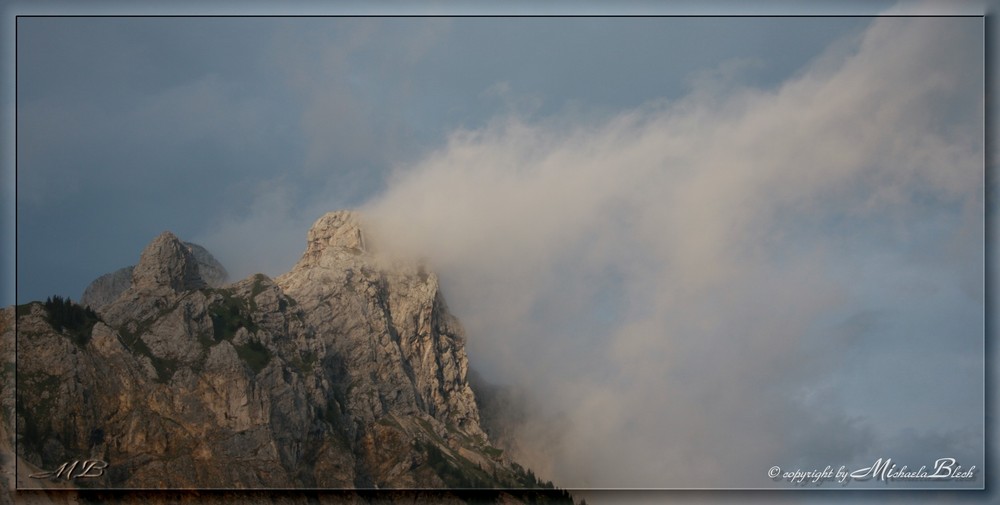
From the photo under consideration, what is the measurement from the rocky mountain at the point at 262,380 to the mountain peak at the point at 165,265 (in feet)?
0.12

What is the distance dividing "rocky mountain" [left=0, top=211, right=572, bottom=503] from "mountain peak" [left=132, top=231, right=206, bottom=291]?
0.12 ft

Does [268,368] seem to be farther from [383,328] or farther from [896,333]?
[896,333]

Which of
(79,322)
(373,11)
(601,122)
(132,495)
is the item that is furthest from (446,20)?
(132,495)

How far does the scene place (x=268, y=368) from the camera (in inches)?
760

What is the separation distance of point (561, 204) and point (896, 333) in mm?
6935

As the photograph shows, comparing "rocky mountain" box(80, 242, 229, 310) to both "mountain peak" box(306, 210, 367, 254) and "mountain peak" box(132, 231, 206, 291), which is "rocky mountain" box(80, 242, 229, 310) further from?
"mountain peak" box(306, 210, 367, 254)

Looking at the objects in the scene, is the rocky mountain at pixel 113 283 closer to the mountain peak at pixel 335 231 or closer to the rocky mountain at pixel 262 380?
the rocky mountain at pixel 262 380
